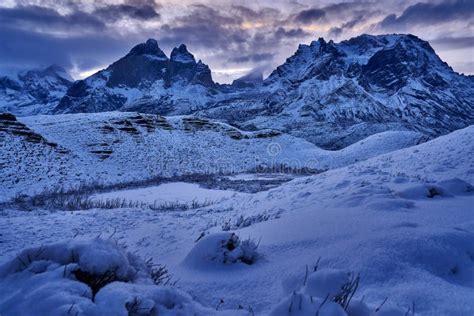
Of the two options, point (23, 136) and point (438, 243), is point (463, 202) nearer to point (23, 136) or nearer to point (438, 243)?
point (438, 243)

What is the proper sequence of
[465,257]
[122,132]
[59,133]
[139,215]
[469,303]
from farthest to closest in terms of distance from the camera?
1. [122,132]
2. [59,133]
3. [139,215]
4. [465,257]
5. [469,303]

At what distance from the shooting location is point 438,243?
420 centimetres

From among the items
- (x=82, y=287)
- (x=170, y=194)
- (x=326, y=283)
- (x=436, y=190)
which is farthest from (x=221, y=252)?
(x=170, y=194)

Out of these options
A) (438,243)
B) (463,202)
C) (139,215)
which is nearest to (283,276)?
(438,243)

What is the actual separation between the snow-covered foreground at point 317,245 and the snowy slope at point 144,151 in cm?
1586

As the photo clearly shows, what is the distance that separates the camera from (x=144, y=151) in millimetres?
31844

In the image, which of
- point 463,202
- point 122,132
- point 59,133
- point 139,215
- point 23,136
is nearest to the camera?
point 463,202

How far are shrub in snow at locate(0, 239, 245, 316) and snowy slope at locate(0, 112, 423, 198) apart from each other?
1961 cm

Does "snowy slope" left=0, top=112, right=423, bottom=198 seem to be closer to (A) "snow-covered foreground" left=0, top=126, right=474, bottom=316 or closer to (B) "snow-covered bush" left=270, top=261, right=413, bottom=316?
(A) "snow-covered foreground" left=0, top=126, right=474, bottom=316

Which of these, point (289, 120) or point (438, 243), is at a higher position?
point (289, 120)

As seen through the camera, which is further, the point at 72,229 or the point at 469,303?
the point at 72,229

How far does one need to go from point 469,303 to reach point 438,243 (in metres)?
1.32

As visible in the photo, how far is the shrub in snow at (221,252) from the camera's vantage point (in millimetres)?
4426

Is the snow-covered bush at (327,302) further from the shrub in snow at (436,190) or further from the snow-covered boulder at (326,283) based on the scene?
the shrub in snow at (436,190)
